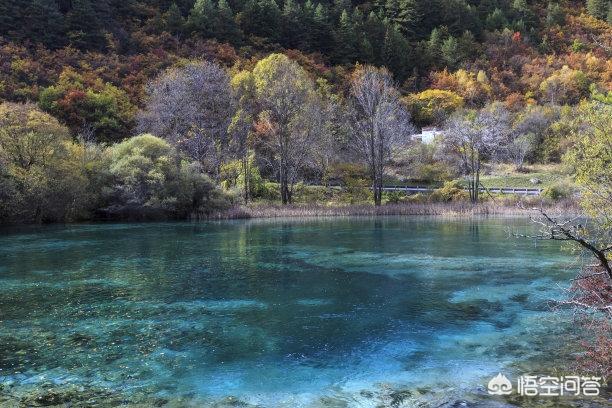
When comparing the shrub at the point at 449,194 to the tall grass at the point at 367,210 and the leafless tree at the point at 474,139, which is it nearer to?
the leafless tree at the point at 474,139

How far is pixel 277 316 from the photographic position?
15.0 meters

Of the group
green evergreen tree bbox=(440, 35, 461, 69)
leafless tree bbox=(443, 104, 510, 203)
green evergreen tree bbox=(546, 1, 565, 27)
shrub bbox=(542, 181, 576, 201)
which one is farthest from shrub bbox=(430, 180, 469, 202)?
green evergreen tree bbox=(546, 1, 565, 27)

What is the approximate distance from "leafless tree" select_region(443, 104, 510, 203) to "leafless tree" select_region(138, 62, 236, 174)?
78.1ft

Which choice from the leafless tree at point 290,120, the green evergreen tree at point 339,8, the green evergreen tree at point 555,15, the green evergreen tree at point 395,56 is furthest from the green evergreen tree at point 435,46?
the leafless tree at point 290,120

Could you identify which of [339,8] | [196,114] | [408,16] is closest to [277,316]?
[196,114]

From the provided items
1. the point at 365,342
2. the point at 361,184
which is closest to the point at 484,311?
the point at 365,342

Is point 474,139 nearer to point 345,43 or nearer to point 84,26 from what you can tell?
point 345,43

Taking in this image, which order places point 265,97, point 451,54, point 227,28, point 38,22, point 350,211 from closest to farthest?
point 350,211, point 265,97, point 38,22, point 227,28, point 451,54

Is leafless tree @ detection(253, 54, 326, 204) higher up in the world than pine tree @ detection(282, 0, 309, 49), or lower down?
lower down

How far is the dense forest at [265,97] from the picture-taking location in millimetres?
42094

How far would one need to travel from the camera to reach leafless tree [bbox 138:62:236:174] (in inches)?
2105

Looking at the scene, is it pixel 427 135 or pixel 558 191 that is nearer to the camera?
pixel 558 191

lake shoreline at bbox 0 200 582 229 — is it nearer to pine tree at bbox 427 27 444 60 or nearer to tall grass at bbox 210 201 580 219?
tall grass at bbox 210 201 580 219

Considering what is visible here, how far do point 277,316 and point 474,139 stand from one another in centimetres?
4470
